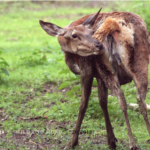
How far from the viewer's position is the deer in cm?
384

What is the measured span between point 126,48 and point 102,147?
1.58 meters

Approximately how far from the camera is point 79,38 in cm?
400

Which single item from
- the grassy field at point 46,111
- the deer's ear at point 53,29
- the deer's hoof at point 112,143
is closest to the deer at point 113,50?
the deer's ear at point 53,29

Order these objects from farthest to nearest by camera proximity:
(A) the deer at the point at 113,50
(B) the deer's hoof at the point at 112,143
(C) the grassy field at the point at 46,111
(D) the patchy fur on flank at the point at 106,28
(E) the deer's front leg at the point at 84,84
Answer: (C) the grassy field at the point at 46,111, (B) the deer's hoof at the point at 112,143, (E) the deer's front leg at the point at 84,84, (D) the patchy fur on flank at the point at 106,28, (A) the deer at the point at 113,50

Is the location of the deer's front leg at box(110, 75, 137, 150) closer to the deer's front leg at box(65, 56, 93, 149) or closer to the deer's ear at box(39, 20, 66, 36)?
the deer's front leg at box(65, 56, 93, 149)

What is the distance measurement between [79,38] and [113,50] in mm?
456

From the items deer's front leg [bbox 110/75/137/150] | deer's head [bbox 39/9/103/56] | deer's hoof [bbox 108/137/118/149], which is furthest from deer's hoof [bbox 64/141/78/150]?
deer's head [bbox 39/9/103/56]

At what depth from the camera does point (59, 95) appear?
275 inches

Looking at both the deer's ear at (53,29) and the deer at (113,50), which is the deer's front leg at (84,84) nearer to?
the deer at (113,50)

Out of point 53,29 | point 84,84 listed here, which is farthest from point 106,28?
point 84,84

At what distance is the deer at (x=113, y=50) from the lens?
3.84 meters

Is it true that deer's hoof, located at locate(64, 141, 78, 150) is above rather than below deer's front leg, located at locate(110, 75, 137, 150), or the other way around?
below

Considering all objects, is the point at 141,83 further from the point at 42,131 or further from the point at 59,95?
the point at 59,95

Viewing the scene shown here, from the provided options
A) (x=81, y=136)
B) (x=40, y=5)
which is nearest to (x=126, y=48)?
(x=81, y=136)
